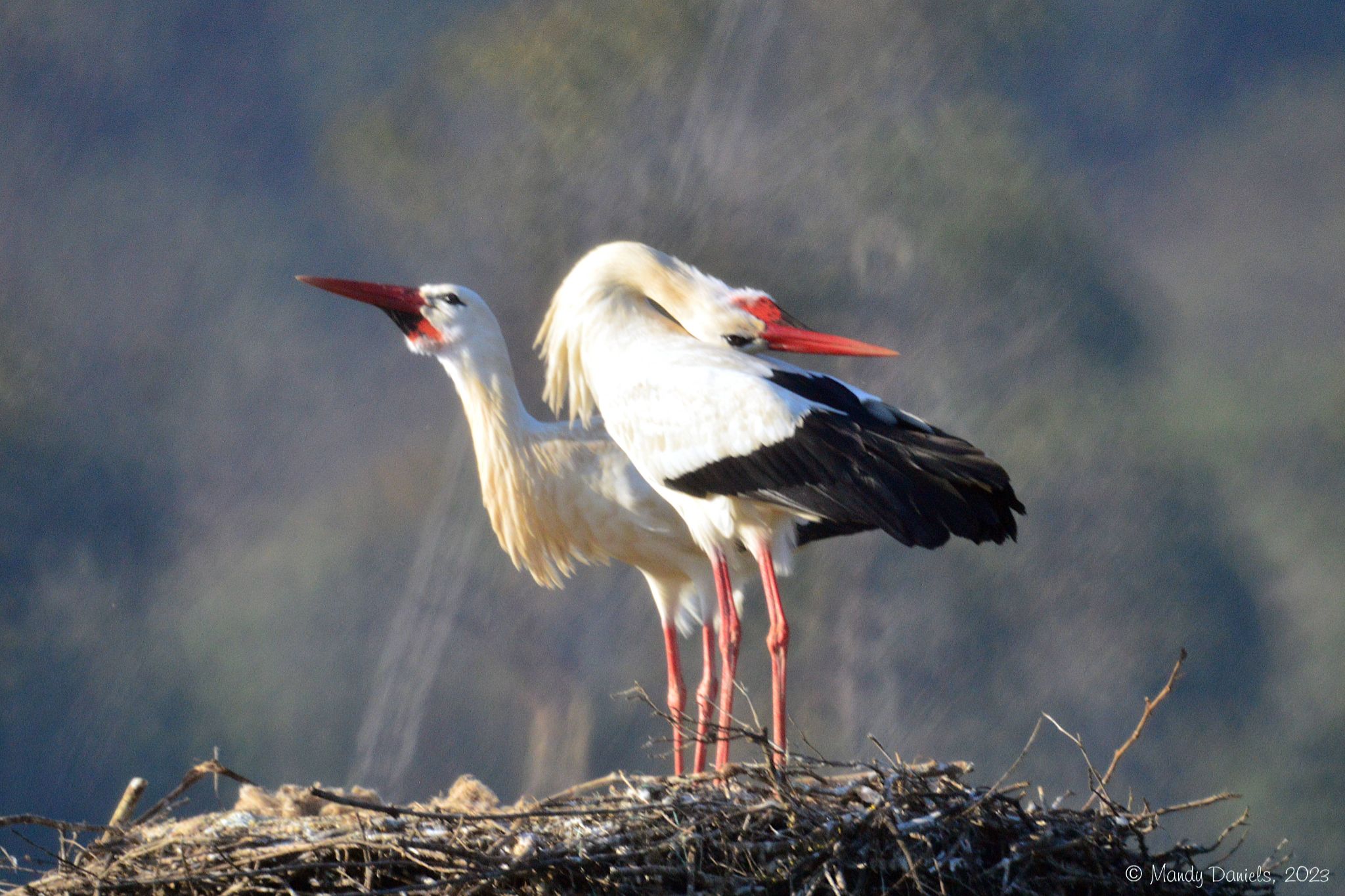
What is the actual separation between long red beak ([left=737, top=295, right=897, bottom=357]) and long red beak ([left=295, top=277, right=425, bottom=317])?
0.57m

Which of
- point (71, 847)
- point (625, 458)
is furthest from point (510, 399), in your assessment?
point (71, 847)

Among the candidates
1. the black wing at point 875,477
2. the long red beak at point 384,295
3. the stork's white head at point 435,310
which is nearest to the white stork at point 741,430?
the black wing at point 875,477

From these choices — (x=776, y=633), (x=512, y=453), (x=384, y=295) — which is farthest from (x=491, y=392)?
(x=776, y=633)

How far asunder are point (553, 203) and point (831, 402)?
1.69m

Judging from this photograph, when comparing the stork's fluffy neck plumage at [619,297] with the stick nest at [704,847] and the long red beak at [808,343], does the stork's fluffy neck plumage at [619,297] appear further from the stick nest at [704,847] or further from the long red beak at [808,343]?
the stick nest at [704,847]

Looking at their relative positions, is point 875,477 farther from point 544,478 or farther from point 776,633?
point 544,478

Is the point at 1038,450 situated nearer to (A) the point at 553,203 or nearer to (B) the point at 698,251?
(B) the point at 698,251

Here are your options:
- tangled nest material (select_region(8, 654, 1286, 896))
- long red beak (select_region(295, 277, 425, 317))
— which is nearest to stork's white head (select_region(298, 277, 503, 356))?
long red beak (select_region(295, 277, 425, 317))

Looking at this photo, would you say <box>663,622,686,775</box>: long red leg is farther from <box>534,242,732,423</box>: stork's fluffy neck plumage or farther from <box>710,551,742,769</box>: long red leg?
<box>534,242,732,423</box>: stork's fluffy neck plumage

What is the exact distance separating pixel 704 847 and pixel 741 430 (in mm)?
685

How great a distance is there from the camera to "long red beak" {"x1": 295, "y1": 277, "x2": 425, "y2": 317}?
2.49 meters

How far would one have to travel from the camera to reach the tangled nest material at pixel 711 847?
60.6 inches

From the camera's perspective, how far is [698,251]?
3.59 metres

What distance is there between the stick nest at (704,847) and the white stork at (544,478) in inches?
29.6
